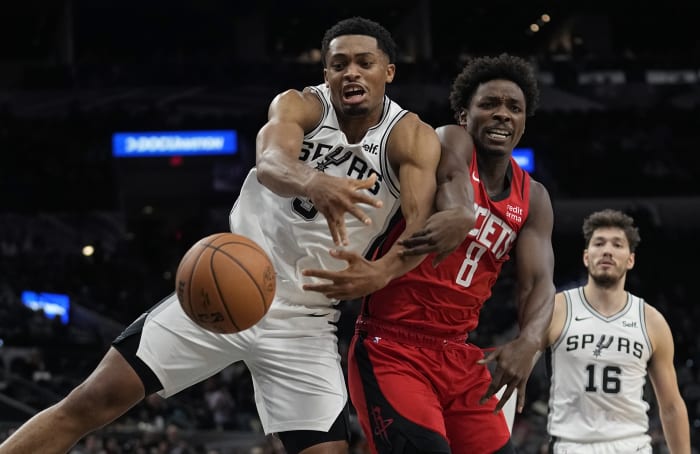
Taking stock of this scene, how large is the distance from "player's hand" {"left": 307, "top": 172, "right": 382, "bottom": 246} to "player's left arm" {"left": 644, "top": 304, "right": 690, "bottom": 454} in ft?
9.01

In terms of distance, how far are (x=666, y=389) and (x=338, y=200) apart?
2.93 metres

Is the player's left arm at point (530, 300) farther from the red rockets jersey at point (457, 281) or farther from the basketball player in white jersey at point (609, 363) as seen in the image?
the basketball player in white jersey at point (609, 363)

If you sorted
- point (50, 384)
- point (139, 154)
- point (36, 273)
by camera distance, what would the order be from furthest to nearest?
point (139, 154), point (36, 273), point (50, 384)

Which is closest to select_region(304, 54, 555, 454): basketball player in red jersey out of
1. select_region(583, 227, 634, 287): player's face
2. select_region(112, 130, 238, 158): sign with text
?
select_region(583, 227, 634, 287): player's face

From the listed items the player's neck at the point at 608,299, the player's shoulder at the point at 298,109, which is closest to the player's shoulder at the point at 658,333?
the player's neck at the point at 608,299

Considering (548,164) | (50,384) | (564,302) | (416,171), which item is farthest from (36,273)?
(416,171)

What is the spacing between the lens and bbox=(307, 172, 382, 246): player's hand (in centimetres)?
355

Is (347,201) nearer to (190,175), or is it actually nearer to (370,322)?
(370,322)

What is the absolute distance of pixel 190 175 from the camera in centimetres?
2039

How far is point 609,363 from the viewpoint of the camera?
5.62 metres

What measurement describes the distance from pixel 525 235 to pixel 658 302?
1441cm

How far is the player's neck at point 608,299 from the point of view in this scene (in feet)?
19.1

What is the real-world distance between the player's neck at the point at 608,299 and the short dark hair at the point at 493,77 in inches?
62.2

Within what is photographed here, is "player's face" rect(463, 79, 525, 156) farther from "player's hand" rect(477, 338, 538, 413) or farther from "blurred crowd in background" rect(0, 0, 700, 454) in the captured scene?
"blurred crowd in background" rect(0, 0, 700, 454)
